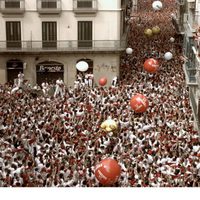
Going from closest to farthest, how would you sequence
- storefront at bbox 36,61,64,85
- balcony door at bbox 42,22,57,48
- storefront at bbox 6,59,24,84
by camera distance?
balcony door at bbox 42,22,57,48, storefront at bbox 6,59,24,84, storefront at bbox 36,61,64,85

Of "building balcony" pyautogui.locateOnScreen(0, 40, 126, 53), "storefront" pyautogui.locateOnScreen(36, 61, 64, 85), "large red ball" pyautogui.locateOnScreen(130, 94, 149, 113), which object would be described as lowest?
"large red ball" pyautogui.locateOnScreen(130, 94, 149, 113)

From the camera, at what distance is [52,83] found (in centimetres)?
3303

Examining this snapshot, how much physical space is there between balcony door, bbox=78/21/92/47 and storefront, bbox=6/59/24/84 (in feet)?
15.2

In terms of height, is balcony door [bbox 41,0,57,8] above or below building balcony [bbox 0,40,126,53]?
above

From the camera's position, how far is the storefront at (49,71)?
33219 mm

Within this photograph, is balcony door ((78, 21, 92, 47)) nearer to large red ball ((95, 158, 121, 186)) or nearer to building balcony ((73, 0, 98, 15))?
building balcony ((73, 0, 98, 15))

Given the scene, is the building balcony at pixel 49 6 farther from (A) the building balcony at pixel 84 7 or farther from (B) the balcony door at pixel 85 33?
(B) the balcony door at pixel 85 33

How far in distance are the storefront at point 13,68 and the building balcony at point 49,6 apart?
4052 mm

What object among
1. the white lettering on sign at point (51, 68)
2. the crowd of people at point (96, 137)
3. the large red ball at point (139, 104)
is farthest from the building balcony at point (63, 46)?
the large red ball at point (139, 104)

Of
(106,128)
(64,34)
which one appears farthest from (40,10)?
(106,128)

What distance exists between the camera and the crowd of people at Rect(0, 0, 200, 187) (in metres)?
15.6

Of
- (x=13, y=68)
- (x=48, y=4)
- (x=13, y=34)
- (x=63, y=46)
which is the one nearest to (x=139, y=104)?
(x=63, y=46)

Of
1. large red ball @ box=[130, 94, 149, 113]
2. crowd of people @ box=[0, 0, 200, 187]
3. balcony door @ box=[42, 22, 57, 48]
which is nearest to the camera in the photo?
crowd of people @ box=[0, 0, 200, 187]

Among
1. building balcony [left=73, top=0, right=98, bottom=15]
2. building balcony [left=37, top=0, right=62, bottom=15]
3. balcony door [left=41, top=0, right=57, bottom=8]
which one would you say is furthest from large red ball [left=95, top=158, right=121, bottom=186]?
balcony door [left=41, top=0, right=57, bottom=8]
